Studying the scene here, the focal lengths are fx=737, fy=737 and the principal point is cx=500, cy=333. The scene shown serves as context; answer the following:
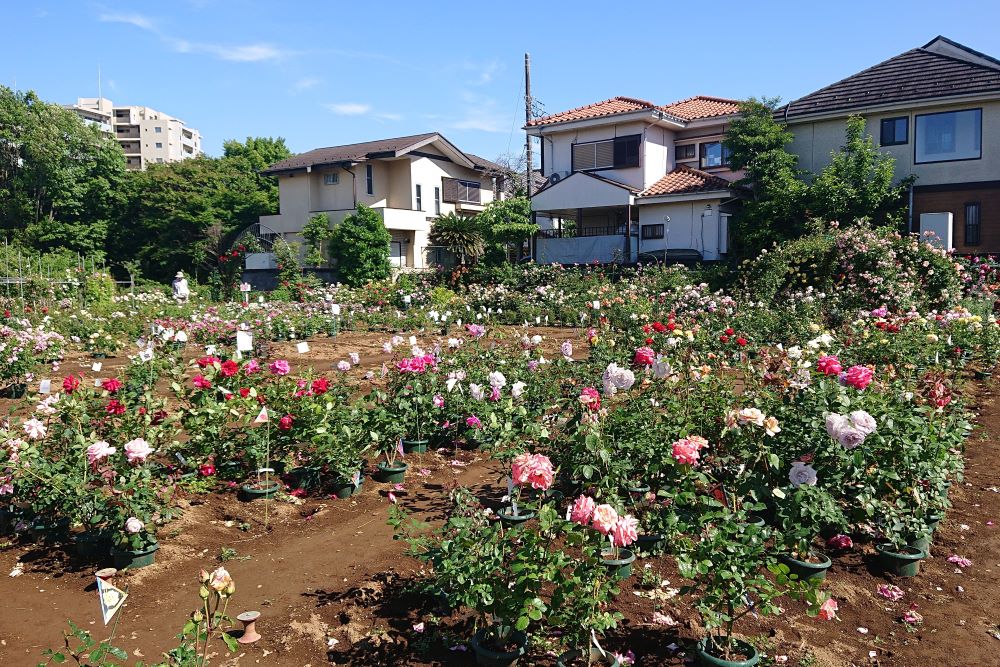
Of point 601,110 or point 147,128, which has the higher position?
point 147,128

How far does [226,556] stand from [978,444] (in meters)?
5.68

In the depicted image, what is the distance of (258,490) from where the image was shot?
4734 millimetres

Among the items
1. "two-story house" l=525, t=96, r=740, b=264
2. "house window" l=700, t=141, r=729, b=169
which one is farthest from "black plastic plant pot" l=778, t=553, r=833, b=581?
"house window" l=700, t=141, r=729, b=169

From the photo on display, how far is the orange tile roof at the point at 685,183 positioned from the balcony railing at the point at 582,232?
5.76 ft

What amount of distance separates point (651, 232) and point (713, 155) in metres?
3.69

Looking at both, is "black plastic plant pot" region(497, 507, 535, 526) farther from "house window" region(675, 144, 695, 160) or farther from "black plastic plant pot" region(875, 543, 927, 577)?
"house window" region(675, 144, 695, 160)

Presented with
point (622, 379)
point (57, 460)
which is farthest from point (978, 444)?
point (57, 460)

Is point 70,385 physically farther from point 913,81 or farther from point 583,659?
point 913,81

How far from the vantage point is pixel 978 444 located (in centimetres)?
593

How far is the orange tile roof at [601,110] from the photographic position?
24469mm

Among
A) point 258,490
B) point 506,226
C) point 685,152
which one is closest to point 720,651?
point 258,490

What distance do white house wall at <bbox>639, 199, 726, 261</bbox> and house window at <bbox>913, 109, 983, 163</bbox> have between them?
5.45m

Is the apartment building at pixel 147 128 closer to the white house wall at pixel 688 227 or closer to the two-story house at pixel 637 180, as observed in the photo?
the two-story house at pixel 637 180

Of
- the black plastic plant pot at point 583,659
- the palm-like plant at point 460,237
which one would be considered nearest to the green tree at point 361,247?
the palm-like plant at point 460,237
